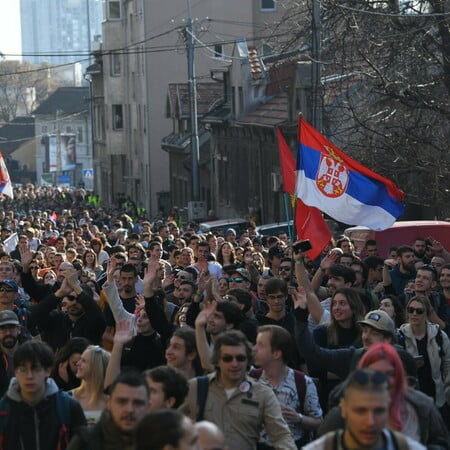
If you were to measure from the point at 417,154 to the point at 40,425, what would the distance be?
15.1 metres

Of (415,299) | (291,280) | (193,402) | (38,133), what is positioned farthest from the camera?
(38,133)

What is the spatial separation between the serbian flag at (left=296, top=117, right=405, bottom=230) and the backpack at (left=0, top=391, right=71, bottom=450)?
7.92 metres

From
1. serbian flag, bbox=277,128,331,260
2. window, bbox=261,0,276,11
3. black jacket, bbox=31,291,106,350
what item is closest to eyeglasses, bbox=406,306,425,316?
black jacket, bbox=31,291,106,350

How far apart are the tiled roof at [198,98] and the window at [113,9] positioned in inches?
618

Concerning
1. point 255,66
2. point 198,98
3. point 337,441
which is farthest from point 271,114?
point 337,441

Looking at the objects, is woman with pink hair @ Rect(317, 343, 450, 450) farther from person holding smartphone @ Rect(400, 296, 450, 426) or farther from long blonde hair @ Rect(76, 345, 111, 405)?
person holding smartphone @ Rect(400, 296, 450, 426)

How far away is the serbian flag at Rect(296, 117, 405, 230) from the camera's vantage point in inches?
620

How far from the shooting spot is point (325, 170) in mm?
15867

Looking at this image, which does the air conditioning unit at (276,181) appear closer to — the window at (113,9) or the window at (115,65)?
the window at (115,65)

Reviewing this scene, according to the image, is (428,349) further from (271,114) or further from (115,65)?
(115,65)

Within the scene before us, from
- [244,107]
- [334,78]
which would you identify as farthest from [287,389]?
[244,107]

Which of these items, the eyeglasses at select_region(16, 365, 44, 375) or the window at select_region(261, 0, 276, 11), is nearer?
the eyeglasses at select_region(16, 365, 44, 375)

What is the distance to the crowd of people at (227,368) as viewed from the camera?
6598 mm

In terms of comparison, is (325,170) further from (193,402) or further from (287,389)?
(193,402)
